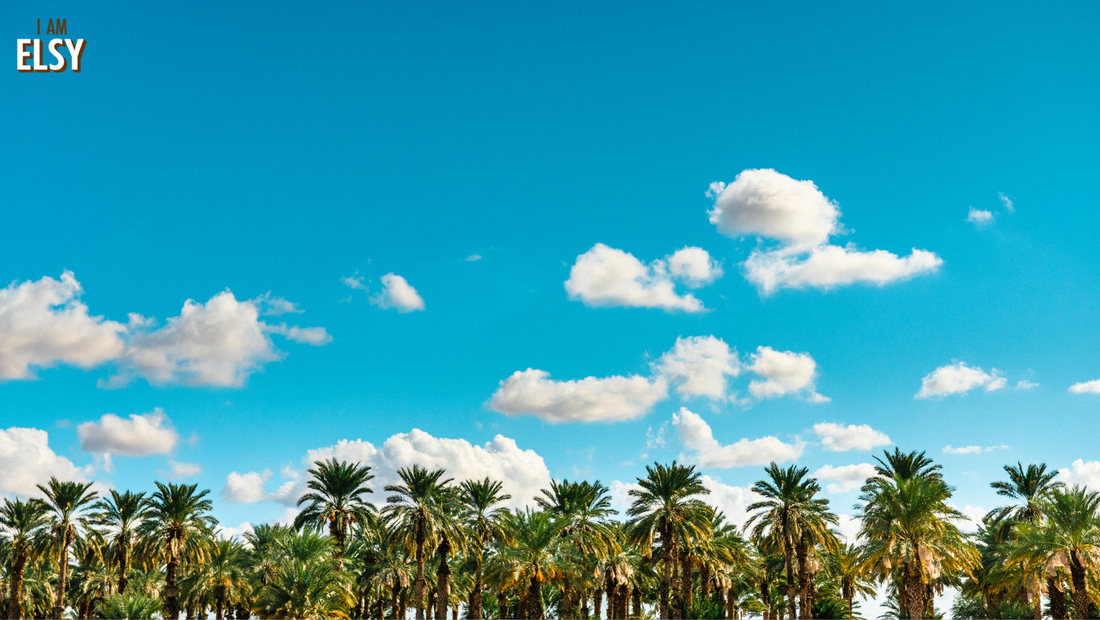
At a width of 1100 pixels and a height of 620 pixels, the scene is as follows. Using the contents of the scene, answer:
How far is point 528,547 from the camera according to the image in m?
53.5

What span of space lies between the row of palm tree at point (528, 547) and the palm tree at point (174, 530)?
92mm

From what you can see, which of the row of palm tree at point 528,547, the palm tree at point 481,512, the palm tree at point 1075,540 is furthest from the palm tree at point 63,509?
the palm tree at point 1075,540

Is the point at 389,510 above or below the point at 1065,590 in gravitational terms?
above

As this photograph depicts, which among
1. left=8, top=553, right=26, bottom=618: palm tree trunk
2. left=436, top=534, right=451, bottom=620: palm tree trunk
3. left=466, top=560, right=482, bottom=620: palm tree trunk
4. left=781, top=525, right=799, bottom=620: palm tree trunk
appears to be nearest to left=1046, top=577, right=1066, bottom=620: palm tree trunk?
left=781, top=525, right=799, bottom=620: palm tree trunk

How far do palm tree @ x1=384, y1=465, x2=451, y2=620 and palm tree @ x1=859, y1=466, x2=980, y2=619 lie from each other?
26.6m

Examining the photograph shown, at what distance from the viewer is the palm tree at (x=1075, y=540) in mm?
40562

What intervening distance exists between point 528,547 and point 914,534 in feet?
79.3

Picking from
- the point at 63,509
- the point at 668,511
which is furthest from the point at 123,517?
the point at 668,511

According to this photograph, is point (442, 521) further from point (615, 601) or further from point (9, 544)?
point (9, 544)

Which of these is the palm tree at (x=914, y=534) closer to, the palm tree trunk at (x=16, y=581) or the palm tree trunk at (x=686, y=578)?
the palm tree trunk at (x=686, y=578)

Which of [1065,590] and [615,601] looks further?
[615,601]

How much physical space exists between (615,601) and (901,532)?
3150 cm

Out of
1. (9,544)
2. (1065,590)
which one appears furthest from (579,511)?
(9,544)

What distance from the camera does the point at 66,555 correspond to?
59.1 metres
